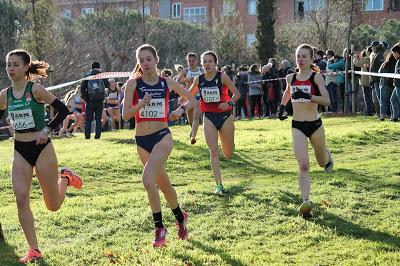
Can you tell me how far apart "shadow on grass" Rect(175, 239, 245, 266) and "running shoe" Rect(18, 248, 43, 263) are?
1410 millimetres

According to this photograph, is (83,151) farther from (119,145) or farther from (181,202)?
(181,202)

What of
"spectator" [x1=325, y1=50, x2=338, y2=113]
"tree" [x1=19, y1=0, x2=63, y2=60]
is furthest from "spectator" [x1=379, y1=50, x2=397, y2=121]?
"tree" [x1=19, y1=0, x2=63, y2=60]

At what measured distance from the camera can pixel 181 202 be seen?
973cm

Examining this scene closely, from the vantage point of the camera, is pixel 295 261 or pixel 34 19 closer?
pixel 295 261

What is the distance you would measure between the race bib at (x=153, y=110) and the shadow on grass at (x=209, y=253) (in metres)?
1.47

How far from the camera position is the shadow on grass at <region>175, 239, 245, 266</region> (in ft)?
22.4

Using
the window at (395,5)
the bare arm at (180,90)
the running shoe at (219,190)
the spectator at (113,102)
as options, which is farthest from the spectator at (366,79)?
the window at (395,5)

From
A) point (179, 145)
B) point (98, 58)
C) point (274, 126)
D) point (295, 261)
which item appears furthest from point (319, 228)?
point (98, 58)

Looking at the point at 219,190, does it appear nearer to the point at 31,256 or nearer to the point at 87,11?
the point at 31,256

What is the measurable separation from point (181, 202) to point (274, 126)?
1097 cm

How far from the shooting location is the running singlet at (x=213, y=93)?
10.9 metres

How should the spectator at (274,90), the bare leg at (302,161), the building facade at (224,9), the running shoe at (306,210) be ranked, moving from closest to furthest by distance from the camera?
the running shoe at (306,210)
the bare leg at (302,161)
the spectator at (274,90)
the building facade at (224,9)

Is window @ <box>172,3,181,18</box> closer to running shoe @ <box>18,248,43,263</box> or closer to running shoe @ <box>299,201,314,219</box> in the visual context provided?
running shoe @ <box>299,201,314,219</box>

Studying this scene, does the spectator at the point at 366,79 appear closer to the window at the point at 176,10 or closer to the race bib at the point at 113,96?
the race bib at the point at 113,96
